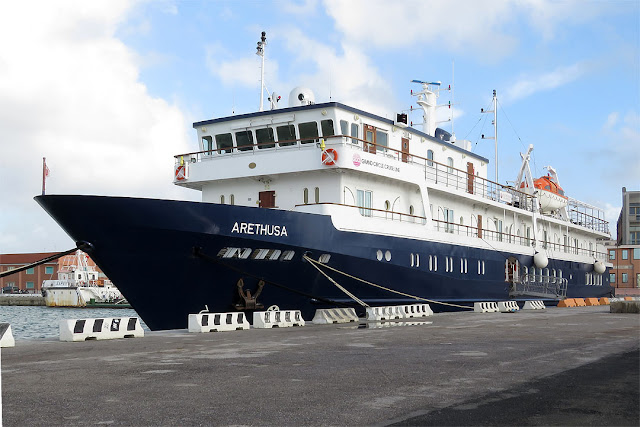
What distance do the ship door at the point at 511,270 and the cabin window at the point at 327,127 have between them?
502 inches

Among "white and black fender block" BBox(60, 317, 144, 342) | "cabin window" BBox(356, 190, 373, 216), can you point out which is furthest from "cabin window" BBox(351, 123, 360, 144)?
"white and black fender block" BBox(60, 317, 144, 342)

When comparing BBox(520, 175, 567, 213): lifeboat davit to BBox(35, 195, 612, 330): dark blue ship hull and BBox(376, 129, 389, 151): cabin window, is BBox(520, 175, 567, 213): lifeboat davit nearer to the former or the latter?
BBox(376, 129, 389, 151): cabin window

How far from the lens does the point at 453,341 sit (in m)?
13.1

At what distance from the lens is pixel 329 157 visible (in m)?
19.6

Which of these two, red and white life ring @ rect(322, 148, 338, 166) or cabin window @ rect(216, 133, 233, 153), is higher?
cabin window @ rect(216, 133, 233, 153)

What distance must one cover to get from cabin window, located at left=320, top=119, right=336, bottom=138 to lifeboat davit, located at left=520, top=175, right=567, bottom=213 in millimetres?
16997

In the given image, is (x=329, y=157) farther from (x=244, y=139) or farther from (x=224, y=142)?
(x=224, y=142)

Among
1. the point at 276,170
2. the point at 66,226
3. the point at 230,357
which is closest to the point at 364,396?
the point at 230,357

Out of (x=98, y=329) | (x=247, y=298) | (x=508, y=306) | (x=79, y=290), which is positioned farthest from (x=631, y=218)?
(x=98, y=329)

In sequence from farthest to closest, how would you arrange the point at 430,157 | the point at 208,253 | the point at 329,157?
the point at 430,157
the point at 329,157
the point at 208,253

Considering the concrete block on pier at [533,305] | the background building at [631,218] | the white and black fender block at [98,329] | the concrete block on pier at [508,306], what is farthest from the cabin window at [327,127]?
the background building at [631,218]

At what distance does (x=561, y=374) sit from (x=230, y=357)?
4.99 metres

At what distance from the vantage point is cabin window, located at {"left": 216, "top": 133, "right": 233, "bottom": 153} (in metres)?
22.3

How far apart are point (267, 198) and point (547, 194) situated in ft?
66.9
